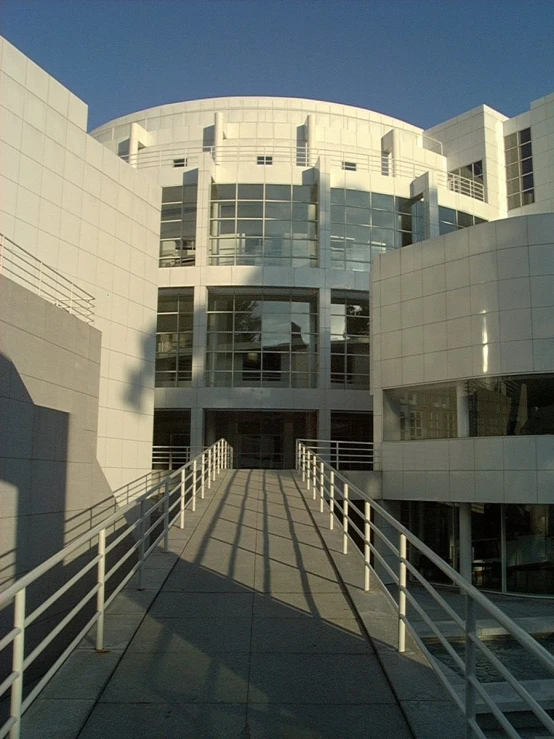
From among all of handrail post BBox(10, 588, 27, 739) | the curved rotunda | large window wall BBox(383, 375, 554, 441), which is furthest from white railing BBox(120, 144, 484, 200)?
handrail post BBox(10, 588, 27, 739)

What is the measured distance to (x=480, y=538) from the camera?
856 inches

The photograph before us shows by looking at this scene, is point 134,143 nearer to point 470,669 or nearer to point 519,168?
point 519,168

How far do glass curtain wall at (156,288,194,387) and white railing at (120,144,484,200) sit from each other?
900 centimetres

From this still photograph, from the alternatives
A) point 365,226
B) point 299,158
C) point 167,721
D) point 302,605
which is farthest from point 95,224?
point 167,721

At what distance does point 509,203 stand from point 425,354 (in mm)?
22462

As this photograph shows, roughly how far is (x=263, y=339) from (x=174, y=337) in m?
4.40

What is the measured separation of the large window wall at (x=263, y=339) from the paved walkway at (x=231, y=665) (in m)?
24.6

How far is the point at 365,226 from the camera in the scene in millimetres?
35156

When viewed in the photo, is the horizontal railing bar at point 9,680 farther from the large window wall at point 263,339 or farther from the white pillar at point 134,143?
the white pillar at point 134,143

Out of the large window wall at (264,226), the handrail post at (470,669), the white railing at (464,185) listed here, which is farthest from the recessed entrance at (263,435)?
the handrail post at (470,669)

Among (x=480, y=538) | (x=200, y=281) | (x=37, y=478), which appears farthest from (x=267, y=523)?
(x=200, y=281)

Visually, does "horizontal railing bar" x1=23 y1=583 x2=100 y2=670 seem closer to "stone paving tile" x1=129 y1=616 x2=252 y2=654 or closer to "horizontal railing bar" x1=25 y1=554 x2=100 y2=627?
"horizontal railing bar" x1=25 y1=554 x2=100 y2=627

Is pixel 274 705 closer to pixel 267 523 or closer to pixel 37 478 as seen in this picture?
pixel 267 523

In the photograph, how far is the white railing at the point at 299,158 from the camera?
129ft
